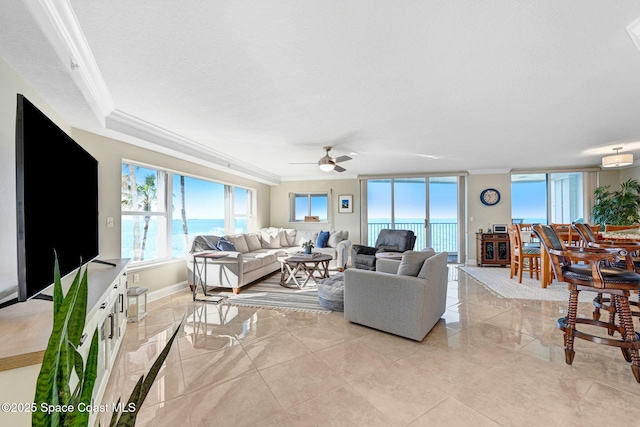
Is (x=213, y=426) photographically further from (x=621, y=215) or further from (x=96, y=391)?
(x=621, y=215)

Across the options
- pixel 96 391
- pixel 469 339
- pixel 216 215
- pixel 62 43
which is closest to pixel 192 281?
pixel 216 215

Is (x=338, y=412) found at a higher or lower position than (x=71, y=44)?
lower

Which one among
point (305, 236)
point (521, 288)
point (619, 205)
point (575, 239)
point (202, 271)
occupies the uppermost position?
point (619, 205)

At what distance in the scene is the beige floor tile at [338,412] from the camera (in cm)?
162

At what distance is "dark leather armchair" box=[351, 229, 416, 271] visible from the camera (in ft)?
17.4

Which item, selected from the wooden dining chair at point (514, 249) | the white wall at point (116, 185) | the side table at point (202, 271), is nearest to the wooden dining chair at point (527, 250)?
the wooden dining chair at point (514, 249)

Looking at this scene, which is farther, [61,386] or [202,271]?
Result: [202,271]

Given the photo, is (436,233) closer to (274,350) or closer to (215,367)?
(274,350)

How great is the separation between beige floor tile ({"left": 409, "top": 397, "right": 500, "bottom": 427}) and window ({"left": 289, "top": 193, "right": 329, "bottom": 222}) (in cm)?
623

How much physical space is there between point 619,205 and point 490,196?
7.22 feet

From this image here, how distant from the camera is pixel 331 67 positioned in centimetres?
217

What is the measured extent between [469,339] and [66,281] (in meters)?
3.47

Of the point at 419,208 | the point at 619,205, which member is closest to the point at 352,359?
the point at 419,208

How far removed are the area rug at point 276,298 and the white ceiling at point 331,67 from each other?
232cm
